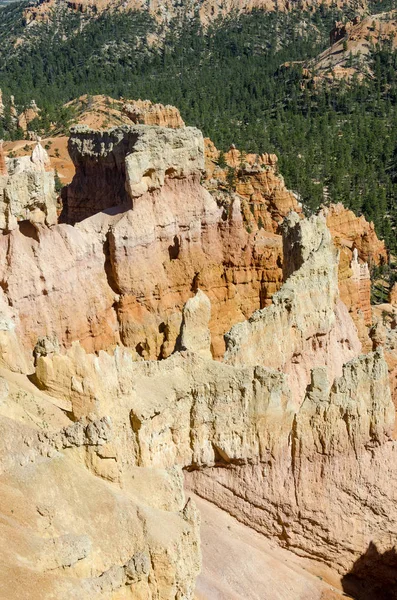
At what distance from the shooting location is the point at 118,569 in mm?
9523

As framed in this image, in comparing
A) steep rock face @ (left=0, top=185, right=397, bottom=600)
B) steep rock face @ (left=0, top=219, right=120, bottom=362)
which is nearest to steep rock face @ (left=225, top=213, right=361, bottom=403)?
steep rock face @ (left=0, top=185, right=397, bottom=600)

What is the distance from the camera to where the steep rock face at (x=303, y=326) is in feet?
53.0

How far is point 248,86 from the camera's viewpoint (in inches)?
4567

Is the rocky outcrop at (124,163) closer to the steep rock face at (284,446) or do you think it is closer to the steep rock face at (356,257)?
the steep rock face at (356,257)

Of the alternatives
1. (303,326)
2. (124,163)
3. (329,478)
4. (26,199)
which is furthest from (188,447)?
(124,163)

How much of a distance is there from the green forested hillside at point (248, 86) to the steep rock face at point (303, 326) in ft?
121

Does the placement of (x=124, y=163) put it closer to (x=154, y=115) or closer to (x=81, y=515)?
(x=81, y=515)

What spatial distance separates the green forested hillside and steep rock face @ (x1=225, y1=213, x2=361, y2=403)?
3691cm

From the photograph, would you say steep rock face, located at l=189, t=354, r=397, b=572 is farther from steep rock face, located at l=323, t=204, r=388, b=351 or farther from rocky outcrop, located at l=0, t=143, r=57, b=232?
steep rock face, located at l=323, t=204, r=388, b=351

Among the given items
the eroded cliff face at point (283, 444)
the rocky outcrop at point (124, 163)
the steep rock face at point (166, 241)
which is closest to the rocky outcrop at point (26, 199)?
the steep rock face at point (166, 241)

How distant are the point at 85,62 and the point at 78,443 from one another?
131 meters

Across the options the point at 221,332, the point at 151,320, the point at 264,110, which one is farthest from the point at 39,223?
the point at 264,110

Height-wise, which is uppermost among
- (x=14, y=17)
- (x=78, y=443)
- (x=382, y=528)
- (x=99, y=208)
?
(x=14, y=17)

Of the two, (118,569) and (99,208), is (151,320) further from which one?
(118,569)
